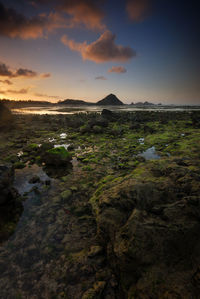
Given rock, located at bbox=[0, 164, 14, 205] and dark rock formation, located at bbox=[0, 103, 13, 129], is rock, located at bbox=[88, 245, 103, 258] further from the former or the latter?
dark rock formation, located at bbox=[0, 103, 13, 129]

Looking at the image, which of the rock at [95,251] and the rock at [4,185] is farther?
the rock at [4,185]

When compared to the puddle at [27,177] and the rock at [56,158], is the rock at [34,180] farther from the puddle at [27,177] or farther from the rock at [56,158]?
the rock at [56,158]

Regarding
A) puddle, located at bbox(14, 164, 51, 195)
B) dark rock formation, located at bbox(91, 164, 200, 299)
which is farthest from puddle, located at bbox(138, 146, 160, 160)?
puddle, located at bbox(14, 164, 51, 195)

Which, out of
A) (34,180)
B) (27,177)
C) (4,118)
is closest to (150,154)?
(34,180)

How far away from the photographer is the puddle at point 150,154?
10.3m

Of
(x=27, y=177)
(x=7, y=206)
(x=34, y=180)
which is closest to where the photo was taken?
(x=7, y=206)

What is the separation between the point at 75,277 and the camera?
3.42m

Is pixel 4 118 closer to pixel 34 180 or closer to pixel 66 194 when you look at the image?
pixel 34 180

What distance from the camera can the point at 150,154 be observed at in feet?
36.1

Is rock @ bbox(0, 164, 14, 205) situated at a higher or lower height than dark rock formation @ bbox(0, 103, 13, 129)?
lower

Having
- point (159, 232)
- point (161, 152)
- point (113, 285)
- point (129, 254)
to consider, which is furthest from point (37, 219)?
point (161, 152)

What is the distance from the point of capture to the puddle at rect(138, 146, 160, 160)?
1028cm

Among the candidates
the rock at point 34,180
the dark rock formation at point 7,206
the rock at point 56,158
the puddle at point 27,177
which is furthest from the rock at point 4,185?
the rock at point 56,158

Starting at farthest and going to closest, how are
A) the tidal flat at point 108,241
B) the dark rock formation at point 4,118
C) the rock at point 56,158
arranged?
the dark rock formation at point 4,118, the rock at point 56,158, the tidal flat at point 108,241
